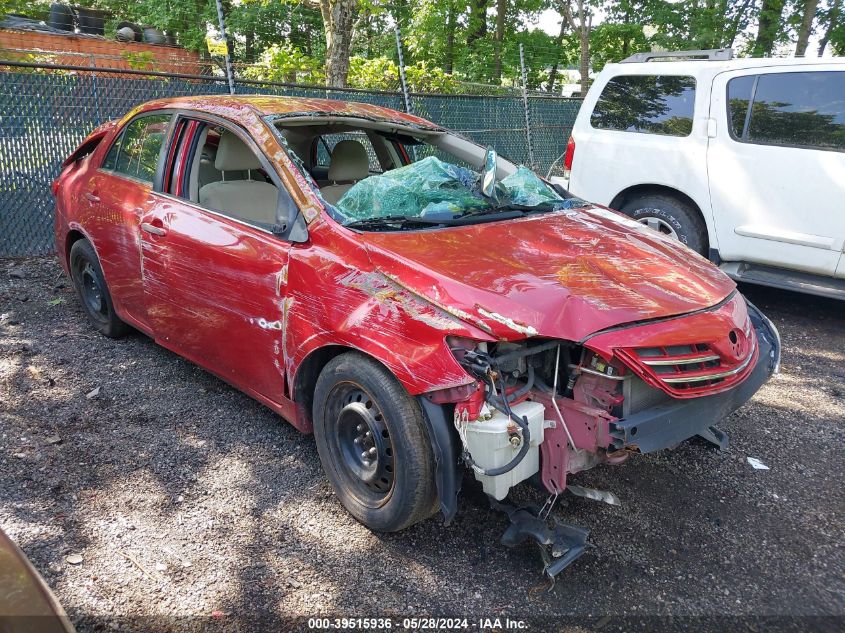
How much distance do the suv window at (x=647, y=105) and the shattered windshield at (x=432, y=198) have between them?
3124 millimetres

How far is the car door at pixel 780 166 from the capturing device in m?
5.39

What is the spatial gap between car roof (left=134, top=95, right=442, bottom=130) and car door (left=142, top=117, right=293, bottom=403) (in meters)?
0.12

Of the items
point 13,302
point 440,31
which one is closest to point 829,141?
point 13,302

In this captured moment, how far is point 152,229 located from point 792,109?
524 centimetres

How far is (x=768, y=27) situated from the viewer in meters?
18.0

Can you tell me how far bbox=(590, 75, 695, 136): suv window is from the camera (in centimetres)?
635

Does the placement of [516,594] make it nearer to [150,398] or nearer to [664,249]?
[664,249]

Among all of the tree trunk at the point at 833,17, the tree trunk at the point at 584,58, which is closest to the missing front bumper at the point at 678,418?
the tree trunk at the point at 584,58

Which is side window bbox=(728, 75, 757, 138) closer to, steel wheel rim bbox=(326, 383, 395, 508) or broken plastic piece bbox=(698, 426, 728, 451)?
broken plastic piece bbox=(698, 426, 728, 451)

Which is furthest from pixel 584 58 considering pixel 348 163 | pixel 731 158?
pixel 348 163

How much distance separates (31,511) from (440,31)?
2119cm

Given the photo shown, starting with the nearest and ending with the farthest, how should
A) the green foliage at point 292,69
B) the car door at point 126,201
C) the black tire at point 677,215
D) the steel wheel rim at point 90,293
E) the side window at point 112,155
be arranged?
the car door at point 126,201 → the side window at point 112,155 → the steel wheel rim at point 90,293 → the black tire at point 677,215 → the green foliage at point 292,69

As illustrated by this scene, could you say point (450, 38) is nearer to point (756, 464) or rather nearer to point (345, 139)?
point (345, 139)

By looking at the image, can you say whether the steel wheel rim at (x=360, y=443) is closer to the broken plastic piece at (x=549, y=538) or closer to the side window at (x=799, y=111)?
the broken plastic piece at (x=549, y=538)
